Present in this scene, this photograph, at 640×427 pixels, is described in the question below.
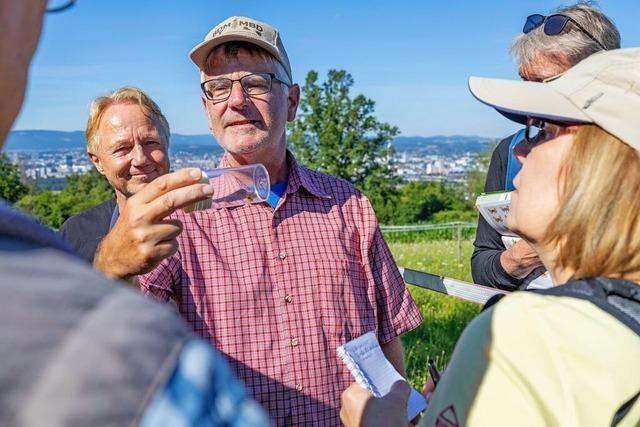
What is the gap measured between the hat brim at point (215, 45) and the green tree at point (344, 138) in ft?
187

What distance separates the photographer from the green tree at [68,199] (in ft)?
150

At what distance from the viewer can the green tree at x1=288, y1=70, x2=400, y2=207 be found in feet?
200

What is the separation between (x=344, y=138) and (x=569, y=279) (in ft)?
202

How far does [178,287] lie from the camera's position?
2.54 m

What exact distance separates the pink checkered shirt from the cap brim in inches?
44.8

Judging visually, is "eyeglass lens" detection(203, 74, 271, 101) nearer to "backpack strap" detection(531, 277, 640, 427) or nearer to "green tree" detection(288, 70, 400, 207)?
"backpack strap" detection(531, 277, 640, 427)

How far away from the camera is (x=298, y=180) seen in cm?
288

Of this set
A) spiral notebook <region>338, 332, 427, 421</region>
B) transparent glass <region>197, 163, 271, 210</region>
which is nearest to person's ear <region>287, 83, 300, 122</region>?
transparent glass <region>197, 163, 271, 210</region>

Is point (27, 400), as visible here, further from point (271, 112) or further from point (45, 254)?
point (271, 112)

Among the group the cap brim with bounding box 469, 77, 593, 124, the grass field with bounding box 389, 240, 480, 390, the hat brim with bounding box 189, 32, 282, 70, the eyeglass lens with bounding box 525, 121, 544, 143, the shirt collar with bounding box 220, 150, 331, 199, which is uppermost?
the hat brim with bounding box 189, 32, 282, 70

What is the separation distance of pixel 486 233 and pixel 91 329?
9.86 feet

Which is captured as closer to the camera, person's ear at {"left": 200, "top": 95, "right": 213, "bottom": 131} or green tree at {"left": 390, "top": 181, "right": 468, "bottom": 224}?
person's ear at {"left": 200, "top": 95, "right": 213, "bottom": 131}

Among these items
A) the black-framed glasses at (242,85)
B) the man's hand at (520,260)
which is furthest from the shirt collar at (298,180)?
the man's hand at (520,260)

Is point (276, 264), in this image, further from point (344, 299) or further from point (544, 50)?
point (544, 50)
